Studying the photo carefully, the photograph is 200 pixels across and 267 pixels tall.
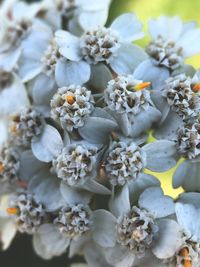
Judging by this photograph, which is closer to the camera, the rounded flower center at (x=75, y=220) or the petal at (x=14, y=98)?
the rounded flower center at (x=75, y=220)

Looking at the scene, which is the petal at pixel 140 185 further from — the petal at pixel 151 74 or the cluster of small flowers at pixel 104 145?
the petal at pixel 151 74

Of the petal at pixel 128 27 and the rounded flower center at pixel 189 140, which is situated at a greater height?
the petal at pixel 128 27

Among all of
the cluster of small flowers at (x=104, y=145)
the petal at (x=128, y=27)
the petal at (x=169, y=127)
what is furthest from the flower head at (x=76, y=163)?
the petal at (x=128, y=27)

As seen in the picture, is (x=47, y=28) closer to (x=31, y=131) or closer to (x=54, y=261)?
(x=31, y=131)

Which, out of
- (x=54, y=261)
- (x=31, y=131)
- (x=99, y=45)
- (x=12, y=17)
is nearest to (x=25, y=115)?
(x=31, y=131)

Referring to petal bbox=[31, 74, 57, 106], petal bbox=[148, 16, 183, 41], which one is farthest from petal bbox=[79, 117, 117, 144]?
petal bbox=[148, 16, 183, 41]

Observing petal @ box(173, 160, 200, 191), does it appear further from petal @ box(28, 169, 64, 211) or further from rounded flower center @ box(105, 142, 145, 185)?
petal @ box(28, 169, 64, 211)

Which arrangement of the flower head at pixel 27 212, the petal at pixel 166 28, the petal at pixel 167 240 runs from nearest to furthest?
1. the petal at pixel 167 240
2. the flower head at pixel 27 212
3. the petal at pixel 166 28
